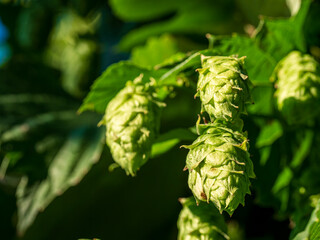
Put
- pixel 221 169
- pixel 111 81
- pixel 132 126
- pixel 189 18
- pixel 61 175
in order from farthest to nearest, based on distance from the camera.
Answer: pixel 189 18 < pixel 61 175 < pixel 111 81 < pixel 132 126 < pixel 221 169

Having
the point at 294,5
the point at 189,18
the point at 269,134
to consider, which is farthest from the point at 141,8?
the point at 269,134

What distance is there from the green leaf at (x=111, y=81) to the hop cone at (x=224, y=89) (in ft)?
0.68

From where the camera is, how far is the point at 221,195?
73 cm

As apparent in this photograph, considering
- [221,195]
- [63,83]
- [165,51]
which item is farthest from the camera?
[63,83]

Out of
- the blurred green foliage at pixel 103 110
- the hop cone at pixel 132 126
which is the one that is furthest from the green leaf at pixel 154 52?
the hop cone at pixel 132 126

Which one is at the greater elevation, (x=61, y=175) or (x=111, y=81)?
(x=111, y=81)

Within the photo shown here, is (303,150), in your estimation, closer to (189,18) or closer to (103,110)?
(103,110)

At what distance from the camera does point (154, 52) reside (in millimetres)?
1430

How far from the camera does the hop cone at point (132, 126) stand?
0.88 meters

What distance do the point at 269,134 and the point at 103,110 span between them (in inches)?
15.7

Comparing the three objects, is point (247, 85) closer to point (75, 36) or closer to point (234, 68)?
point (234, 68)

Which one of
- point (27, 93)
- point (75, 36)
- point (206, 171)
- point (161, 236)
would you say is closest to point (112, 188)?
point (161, 236)

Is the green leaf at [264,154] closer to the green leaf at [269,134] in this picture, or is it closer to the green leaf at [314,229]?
the green leaf at [269,134]

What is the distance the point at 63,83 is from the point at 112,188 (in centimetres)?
55
